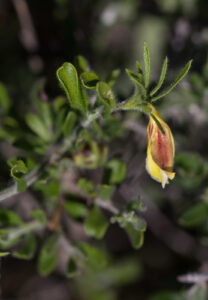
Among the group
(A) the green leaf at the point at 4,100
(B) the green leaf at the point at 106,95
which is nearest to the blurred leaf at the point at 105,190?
(B) the green leaf at the point at 106,95

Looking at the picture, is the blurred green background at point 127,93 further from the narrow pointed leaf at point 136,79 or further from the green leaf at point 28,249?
the narrow pointed leaf at point 136,79

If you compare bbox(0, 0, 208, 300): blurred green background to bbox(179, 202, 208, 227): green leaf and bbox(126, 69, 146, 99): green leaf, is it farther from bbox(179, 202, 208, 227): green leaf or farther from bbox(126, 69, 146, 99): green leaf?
bbox(126, 69, 146, 99): green leaf

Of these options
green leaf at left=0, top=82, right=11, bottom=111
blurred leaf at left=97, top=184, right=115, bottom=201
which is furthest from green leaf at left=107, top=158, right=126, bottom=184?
green leaf at left=0, top=82, right=11, bottom=111

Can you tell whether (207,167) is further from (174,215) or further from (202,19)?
(202,19)

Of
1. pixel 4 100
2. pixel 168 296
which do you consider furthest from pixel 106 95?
pixel 168 296

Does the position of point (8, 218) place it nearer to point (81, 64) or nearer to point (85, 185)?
point (85, 185)

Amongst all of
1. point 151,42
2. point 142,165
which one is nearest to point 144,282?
point 142,165
